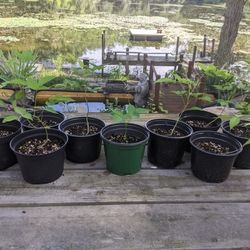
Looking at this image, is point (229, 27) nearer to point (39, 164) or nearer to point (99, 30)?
point (39, 164)

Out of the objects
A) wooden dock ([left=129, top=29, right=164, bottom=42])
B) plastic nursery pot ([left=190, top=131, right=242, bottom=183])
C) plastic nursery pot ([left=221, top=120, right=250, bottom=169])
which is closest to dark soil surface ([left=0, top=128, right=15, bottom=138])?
plastic nursery pot ([left=190, top=131, right=242, bottom=183])

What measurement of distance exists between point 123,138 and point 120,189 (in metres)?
0.26

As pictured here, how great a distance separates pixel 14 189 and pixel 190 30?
14.4 meters

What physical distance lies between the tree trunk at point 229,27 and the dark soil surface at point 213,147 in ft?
Answer: 15.0

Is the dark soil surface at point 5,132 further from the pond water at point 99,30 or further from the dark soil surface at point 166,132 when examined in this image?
the pond water at point 99,30

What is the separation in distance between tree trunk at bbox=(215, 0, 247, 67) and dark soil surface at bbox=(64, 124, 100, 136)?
185 inches

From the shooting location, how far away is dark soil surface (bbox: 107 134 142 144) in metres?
1.45

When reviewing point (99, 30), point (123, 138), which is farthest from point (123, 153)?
point (99, 30)

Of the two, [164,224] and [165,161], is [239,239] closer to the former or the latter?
[164,224]

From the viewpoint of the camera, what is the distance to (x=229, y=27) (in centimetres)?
559

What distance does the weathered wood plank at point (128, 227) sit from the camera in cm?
104

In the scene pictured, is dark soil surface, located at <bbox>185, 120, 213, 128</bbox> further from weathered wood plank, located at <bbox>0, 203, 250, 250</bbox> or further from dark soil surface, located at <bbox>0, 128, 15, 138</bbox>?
dark soil surface, located at <bbox>0, 128, 15, 138</bbox>

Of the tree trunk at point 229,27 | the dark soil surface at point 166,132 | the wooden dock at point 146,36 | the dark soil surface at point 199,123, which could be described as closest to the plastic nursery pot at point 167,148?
the dark soil surface at point 166,132

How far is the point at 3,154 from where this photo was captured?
1.39 m
